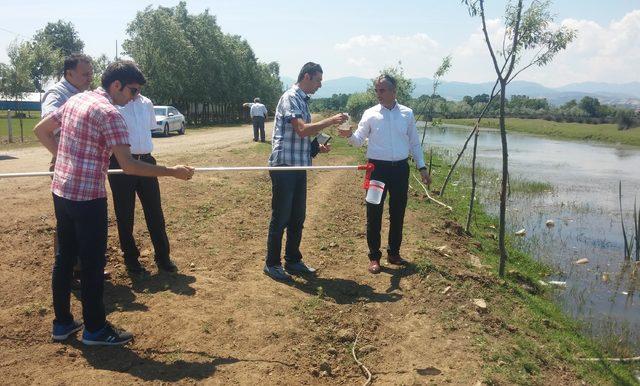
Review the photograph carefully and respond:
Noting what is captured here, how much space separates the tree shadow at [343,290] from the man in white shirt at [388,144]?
1.42ft

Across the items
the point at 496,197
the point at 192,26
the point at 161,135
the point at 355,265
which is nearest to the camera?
the point at 355,265

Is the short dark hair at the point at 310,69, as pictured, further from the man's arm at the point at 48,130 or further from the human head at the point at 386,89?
the man's arm at the point at 48,130

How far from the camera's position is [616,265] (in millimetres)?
8055

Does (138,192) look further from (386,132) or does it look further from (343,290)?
(386,132)

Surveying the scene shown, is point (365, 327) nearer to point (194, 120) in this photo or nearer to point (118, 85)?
point (118, 85)

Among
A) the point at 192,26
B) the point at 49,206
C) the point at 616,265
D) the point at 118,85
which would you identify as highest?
Result: the point at 192,26

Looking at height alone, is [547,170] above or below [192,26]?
below

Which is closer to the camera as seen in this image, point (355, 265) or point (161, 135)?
point (355, 265)

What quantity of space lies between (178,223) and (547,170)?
1794 cm

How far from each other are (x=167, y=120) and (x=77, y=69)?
1948cm

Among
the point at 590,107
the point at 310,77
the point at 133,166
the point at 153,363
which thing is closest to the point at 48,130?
the point at 133,166

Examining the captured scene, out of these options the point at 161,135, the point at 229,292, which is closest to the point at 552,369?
the point at 229,292

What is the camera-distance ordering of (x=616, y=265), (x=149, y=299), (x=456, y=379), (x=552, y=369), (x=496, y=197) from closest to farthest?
(x=456, y=379), (x=552, y=369), (x=149, y=299), (x=616, y=265), (x=496, y=197)

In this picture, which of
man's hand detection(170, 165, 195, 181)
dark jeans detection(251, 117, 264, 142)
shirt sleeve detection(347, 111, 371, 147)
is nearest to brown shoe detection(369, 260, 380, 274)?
shirt sleeve detection(347, 111, 371, 147)
